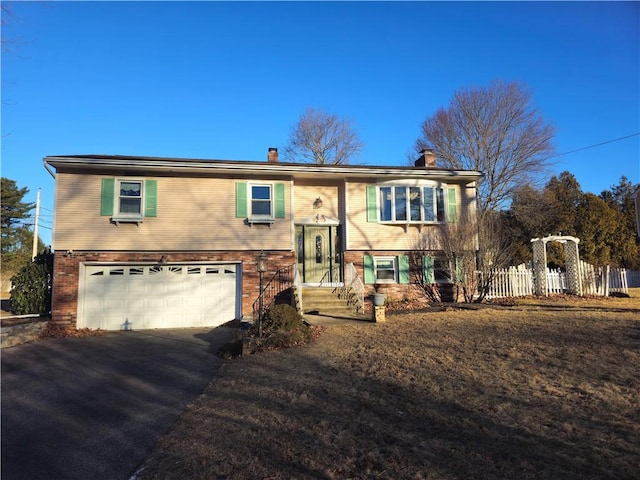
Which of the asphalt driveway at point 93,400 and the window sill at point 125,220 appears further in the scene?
the window sill at point 125,220

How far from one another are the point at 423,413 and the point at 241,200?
35.3 feet

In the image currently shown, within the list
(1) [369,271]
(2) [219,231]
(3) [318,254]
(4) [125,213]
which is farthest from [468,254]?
(4) [125,213]

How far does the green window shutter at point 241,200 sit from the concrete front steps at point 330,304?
135 inches

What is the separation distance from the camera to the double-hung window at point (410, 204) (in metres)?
15.1

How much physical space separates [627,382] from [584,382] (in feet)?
1.71

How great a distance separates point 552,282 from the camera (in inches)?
658

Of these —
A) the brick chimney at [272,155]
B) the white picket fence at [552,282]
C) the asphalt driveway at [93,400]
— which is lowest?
the asphalt driveway at [93,400]

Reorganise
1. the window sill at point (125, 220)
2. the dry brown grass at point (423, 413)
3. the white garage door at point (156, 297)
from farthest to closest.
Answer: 1. the window sill at point (125, 220)
2. the white garage door at point (156, 297)
3. the dry brown grass at point (423, 413)

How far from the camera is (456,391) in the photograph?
5.35 metres

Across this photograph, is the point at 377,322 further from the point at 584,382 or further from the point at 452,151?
the point at 452,151

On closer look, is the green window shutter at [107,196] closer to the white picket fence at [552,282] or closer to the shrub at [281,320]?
the shrub at [281,320]

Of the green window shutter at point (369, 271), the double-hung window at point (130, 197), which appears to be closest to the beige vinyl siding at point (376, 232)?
the green window shutter at point (369, 271)

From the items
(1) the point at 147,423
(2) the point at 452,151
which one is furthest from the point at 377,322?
(2) the point at 452,151

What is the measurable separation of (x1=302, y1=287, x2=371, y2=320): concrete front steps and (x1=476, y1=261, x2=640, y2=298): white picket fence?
6.00 meters
